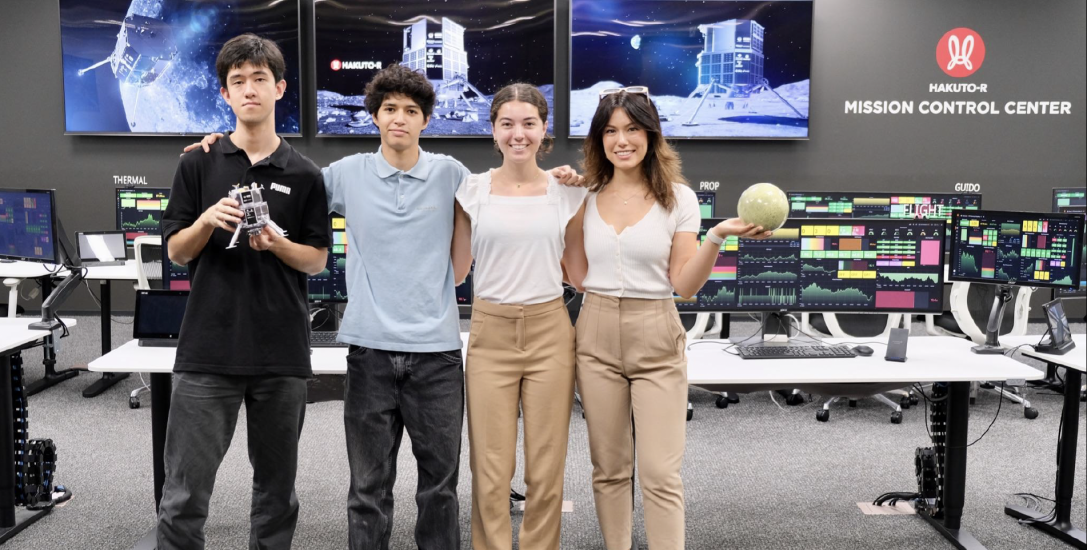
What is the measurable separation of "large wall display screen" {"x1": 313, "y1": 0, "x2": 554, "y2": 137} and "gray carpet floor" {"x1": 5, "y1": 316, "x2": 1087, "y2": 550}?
9.95 ft

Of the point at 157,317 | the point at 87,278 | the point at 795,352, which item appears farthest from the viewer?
the point at 87,278

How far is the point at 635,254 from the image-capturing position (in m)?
2.32

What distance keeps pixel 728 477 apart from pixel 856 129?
15.0 ft

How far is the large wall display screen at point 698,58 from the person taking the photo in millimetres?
6938

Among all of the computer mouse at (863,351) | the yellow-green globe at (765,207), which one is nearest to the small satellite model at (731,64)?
the computer mouse at (863,351)

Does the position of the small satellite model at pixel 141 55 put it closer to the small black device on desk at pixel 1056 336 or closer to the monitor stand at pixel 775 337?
the monitor stand at pixel 775 337

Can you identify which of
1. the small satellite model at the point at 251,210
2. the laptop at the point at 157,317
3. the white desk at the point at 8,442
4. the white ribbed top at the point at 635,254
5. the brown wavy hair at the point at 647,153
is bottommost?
the white desk at the point at 8,442

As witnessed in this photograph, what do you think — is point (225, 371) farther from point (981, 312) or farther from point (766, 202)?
point (981, 312)

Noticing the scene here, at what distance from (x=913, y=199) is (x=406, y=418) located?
433 centimetres

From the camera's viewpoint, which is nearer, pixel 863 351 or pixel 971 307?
pixel 863 351

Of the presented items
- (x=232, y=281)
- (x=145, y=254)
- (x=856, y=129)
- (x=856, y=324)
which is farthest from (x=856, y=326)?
(x=145, y=254)

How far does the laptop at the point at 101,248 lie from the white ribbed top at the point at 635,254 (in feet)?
11.6

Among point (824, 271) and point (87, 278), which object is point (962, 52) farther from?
point (87, 278)

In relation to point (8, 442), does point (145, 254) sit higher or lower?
higher
